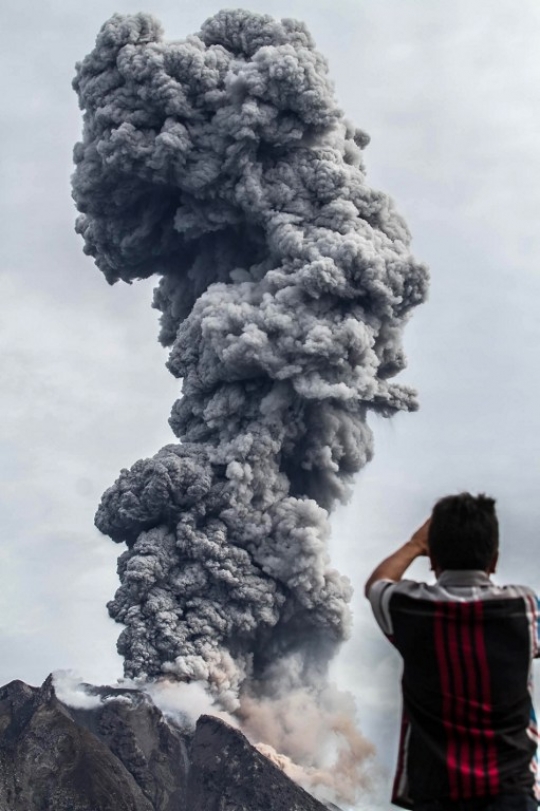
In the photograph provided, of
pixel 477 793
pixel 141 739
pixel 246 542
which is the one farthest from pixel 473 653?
pixel 141 739

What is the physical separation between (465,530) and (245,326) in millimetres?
36489

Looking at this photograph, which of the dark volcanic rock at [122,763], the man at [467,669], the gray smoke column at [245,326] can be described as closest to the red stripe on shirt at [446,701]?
the man at [467,669]

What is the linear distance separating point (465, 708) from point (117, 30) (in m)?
43.5

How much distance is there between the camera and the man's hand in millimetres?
3734

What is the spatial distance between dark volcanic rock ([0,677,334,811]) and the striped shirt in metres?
39.8

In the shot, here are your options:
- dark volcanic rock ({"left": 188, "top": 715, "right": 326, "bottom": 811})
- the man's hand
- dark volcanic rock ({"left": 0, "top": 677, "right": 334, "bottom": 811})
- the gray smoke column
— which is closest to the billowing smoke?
the gray smoke column

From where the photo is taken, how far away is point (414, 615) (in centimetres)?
363

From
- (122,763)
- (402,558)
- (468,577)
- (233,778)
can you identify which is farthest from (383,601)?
(122,763)

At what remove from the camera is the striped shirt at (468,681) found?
140 inches

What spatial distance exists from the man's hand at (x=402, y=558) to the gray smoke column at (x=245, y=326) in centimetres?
3413

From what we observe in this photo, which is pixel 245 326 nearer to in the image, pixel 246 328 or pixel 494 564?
pixel 246 328

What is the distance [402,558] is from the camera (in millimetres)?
3752

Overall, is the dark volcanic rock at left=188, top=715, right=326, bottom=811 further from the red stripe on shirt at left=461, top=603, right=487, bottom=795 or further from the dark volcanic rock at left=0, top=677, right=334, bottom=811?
the red stripe on shirt at left=461, top=603, right=487, bottom=795

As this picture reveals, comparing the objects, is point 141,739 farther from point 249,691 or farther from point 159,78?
point 159,78
